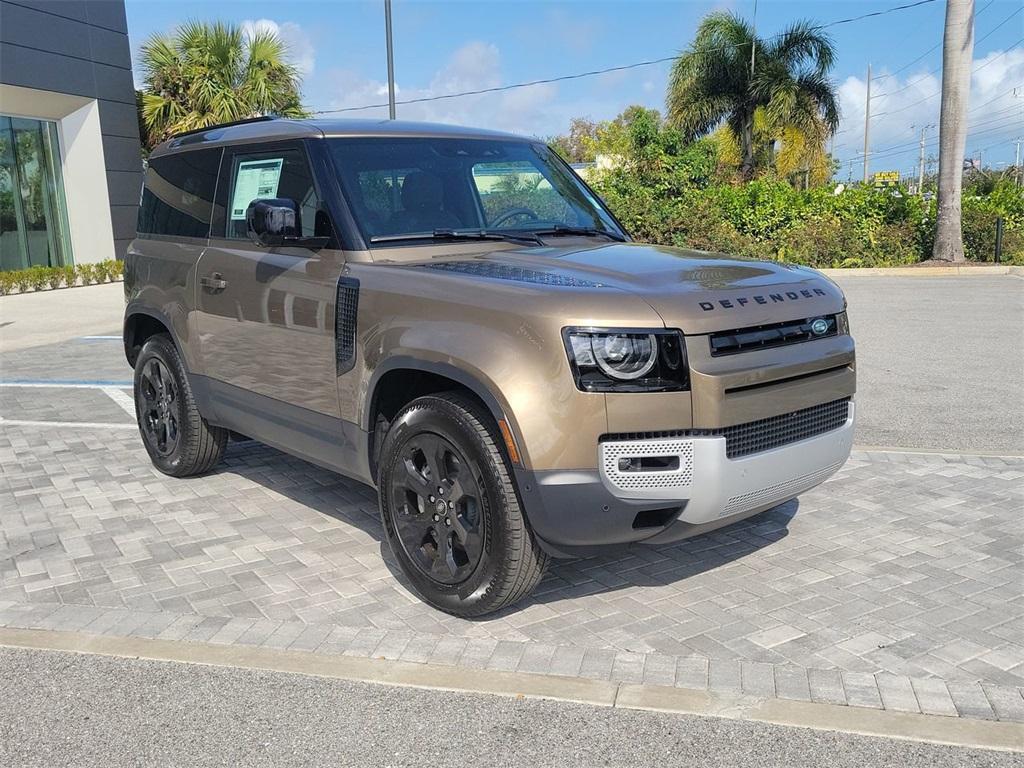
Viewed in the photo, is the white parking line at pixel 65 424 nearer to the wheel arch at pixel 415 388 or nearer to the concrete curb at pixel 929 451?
the wheel arch at pixel 415 388

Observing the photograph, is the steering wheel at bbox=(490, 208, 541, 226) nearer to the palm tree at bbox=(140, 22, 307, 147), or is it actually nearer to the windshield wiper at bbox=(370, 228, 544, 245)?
the windshield wiper at bbox=(370, 228, 544, 245)

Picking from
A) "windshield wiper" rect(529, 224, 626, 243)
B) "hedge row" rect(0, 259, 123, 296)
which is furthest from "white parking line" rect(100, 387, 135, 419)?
"hedge row" rect(0, 259, 123, 296)

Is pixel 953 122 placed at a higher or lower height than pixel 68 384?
higher

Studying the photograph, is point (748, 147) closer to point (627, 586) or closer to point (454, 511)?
point (627, 586)

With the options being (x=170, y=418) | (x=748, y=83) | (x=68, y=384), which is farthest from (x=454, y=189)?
(x=748, y=83)

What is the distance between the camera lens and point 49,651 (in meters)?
3.72

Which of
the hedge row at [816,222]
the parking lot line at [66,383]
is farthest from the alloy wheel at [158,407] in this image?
the hedge row at [816,222]

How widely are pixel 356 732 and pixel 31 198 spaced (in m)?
22.7

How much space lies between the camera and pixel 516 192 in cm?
498

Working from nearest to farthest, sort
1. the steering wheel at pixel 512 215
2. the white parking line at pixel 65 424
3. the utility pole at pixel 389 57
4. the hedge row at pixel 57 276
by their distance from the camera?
1. the steering wheel at pixel 512 215
2. the white parking line at pixel 65 424
3. the utility pole at pixel 389 57
4. the hedge row at pixel 57 276

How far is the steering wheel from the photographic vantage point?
4.75 m

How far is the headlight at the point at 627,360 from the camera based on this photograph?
334 centimetres

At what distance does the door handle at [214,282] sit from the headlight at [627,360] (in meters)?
2.49

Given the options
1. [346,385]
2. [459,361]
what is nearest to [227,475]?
[346,385]
